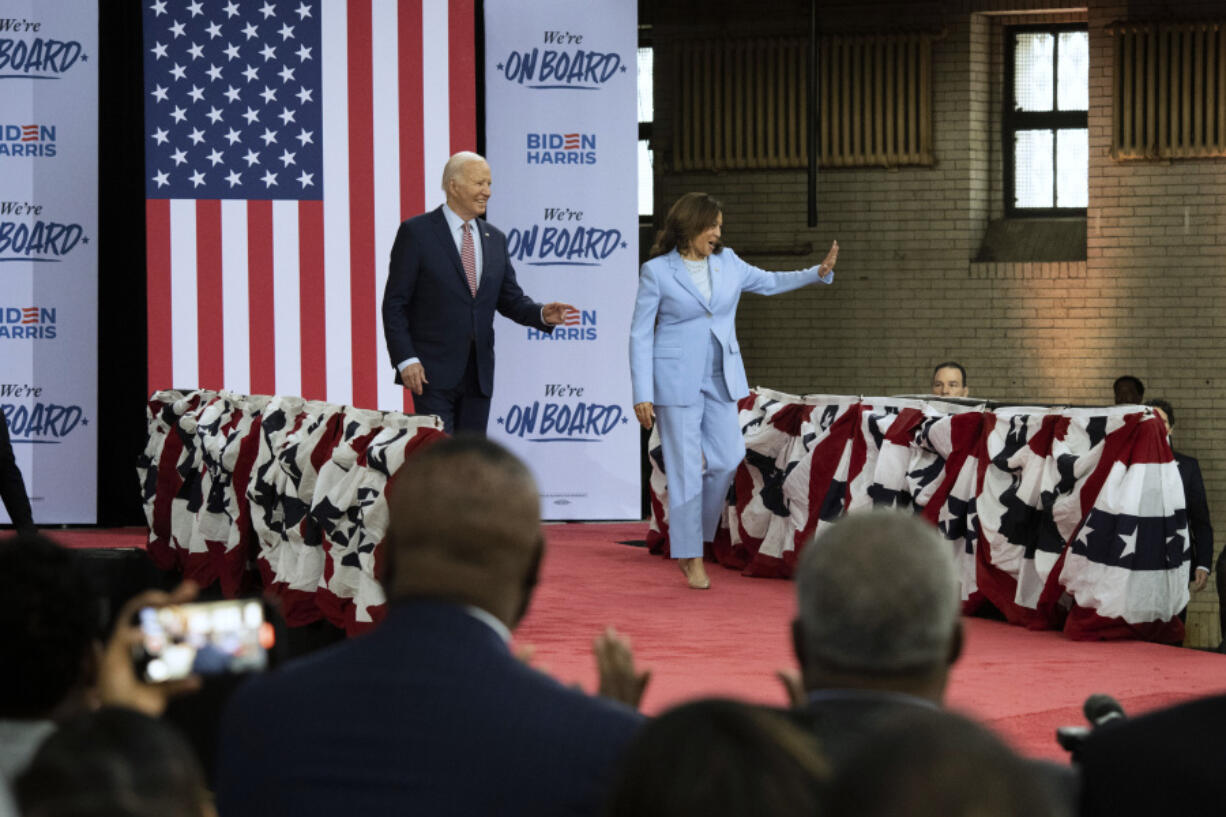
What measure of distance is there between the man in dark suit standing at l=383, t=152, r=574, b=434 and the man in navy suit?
4310mm

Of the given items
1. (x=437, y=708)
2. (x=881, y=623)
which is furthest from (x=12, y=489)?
(x=881, y=623)

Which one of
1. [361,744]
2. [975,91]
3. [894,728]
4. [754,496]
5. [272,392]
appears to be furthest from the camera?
[975,91]

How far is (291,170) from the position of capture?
29.5 ft

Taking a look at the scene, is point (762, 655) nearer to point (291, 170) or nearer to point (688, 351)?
point (688, 351)

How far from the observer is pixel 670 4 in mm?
11430

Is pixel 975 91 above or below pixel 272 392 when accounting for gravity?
above

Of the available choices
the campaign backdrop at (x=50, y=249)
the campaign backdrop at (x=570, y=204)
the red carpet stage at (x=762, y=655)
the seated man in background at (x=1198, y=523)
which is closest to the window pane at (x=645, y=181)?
the campaign backdrop at (x=570, y=204)

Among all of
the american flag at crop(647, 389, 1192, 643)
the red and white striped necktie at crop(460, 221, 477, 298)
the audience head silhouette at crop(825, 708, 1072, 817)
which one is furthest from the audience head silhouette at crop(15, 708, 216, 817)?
the red and white striped necktie at crop(460, 221, 477, 298)

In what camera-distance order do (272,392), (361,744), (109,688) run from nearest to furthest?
(361,744) < (109,688) < (272,392)

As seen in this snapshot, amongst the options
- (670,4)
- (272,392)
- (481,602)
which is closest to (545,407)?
(272,392)

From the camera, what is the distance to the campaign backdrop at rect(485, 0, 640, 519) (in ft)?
29.9

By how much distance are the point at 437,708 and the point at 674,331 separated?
4.98 m

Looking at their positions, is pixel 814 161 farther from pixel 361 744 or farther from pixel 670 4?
pixel 361 744

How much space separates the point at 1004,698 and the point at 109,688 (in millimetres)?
3297
